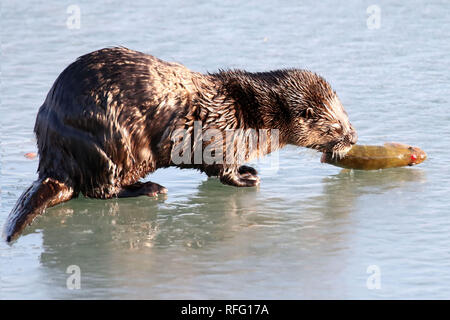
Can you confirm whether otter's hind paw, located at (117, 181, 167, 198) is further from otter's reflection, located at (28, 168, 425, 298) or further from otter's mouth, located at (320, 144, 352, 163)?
otter's mouth, located at (320, 144, 352, 163)

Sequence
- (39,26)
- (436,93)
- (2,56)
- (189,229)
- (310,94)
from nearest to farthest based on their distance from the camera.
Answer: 1. (189,229)
2. (310,94)
3. (436,93)
4. (2,56)
5. (39,26)

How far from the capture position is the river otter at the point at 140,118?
5398 millimetres

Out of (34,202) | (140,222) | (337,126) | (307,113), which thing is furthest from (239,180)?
(34,202)

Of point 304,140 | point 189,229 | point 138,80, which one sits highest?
point 138,80

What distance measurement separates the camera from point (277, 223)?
17.2 ft

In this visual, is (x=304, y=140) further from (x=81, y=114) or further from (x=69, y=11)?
(x=69, y=11)

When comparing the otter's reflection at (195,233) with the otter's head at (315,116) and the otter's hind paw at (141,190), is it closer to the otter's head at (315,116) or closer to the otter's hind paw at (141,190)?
the otter's hind paw at (141,190)

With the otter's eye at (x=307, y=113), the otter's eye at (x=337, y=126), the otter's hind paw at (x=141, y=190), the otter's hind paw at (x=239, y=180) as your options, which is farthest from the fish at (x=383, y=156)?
the otter's hind paw at (x=141, y=190)

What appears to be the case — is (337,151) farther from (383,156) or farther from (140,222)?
(140,222)

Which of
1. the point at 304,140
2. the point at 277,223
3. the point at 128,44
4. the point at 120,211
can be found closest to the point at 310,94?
the point at 304,140

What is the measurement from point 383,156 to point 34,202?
264 centimetres

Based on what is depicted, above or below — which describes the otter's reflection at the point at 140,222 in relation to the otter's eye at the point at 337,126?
below

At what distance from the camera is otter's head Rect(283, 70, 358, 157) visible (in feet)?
20.2

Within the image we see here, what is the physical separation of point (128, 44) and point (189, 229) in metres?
4.70
